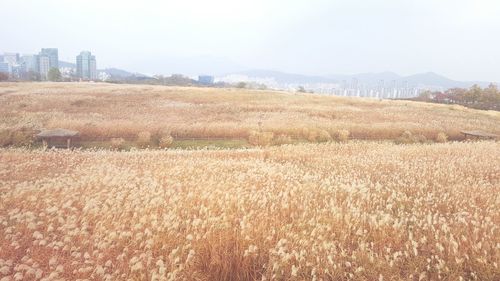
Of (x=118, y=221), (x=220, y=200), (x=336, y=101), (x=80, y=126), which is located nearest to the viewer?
(x=118, y=221)

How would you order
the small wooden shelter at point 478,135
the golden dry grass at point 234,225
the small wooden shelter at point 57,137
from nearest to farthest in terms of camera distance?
1. the golden dry grass at point 234,225
2. the small wooden shelter at point 57,137
3. the small wooden shelter at point 478,135

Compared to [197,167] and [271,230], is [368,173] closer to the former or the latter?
[197,167]

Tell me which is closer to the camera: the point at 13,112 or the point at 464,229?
the point at 464,229

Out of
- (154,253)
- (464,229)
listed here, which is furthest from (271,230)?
(464,229)

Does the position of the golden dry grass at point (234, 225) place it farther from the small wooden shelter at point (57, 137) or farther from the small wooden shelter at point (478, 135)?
the small wooden shelter at point (478, 135)

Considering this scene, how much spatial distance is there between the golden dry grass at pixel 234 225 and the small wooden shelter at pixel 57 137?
7.42 meters

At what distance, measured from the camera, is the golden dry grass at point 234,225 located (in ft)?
15.8

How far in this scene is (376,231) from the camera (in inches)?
241

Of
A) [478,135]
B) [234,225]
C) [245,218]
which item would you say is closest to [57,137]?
[234,225]

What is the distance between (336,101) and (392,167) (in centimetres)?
4079

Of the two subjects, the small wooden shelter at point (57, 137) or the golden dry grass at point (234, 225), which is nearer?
the golden dry grass at point (234, 225)

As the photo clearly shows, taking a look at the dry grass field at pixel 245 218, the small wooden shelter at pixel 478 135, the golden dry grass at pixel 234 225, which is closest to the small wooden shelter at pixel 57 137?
the dry grass field at pixel 245 218

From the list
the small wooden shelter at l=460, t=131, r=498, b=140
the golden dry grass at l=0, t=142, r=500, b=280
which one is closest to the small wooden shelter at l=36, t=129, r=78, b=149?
the golden dry grass at l=0, t=142, r=500, b=280

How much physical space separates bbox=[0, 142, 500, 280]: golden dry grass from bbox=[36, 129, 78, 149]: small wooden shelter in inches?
292
